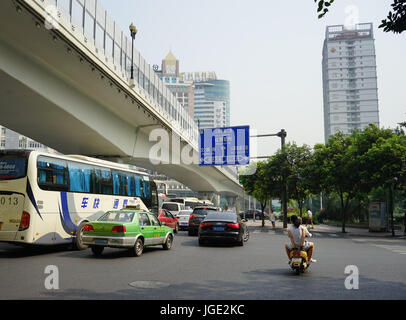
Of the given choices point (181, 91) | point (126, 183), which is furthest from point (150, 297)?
point (181, 91)

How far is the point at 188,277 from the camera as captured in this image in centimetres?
890

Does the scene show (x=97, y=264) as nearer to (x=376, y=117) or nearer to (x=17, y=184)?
(x=17, y=184)

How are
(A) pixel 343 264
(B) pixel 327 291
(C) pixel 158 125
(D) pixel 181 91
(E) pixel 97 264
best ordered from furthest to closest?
(D) pixel 181 91
(C) pixel 158 125
(A) pixel 343 264
(E) pixel 97 264
(B) pixel 327 291

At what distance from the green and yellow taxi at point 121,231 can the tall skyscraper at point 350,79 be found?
175 m

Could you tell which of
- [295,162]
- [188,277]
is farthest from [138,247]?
[295,162]

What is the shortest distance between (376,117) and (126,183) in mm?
179700

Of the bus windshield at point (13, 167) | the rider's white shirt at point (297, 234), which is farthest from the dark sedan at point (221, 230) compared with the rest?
the bus windshield at point (13, 167)

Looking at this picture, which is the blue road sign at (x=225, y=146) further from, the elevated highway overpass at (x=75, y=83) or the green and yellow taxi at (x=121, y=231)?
the green and yellow taxi at (x=121, y=231)

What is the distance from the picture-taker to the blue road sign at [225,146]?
3334 cm

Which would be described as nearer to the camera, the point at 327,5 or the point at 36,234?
the point at 327,5

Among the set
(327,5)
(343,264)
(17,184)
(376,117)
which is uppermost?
(376,117)

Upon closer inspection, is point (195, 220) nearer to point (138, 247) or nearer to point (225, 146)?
point (138, 247)

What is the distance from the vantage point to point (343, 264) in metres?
11.9

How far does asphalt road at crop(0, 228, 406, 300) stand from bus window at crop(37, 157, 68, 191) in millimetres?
2266
